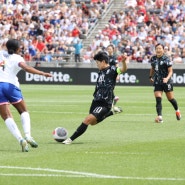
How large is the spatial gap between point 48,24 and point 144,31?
7040mm

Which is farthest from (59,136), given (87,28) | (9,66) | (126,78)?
(87,28)

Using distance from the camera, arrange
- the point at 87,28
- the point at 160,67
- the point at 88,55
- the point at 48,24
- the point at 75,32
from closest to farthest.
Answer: the point at 160,67 → the point at 88,55 → the point at 75,32 → the point at 87,28 → the point at 48,24

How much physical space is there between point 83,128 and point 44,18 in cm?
3475

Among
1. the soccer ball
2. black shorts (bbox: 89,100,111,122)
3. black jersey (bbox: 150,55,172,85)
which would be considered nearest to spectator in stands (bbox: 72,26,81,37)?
black jersey (bbox: 150,55,172,85)

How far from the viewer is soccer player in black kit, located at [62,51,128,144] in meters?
15.9

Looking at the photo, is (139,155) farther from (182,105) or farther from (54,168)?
(182,105)

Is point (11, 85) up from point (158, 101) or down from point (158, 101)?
up

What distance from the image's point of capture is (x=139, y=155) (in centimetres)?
1362

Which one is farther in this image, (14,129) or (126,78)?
(126,78)

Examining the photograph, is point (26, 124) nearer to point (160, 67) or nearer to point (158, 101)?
point (158, 101)

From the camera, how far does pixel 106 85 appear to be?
16.4 metres

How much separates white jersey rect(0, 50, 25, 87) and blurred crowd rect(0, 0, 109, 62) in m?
32.0

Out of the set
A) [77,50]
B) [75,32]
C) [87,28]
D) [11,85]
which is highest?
[11,85]

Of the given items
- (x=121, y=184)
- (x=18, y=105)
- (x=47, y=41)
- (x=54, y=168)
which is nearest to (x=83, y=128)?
(x=18, y=105)
